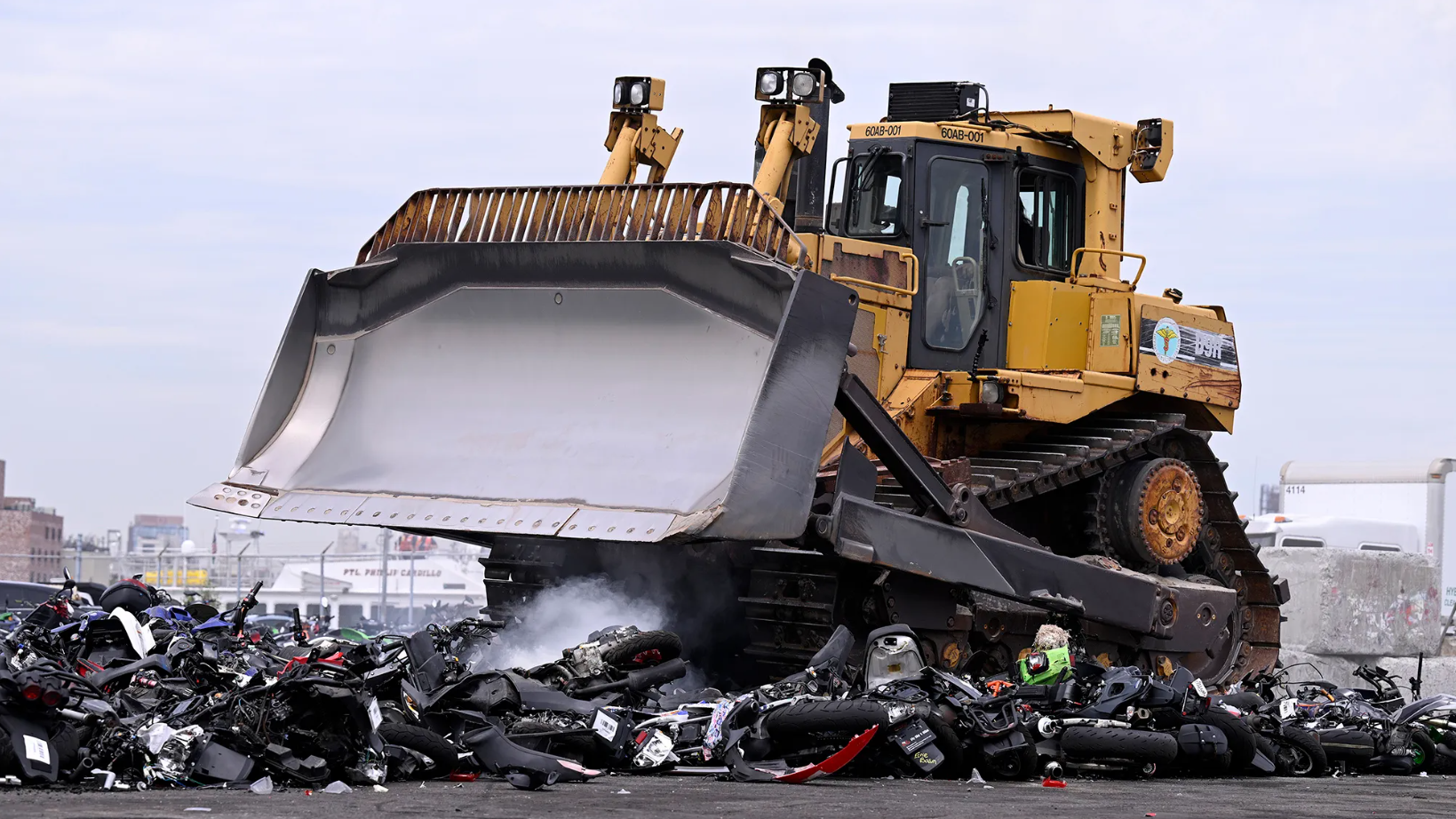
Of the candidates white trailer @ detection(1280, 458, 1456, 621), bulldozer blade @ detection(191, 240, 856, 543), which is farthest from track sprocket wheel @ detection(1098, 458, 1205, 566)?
white trailer @ detection(1280, 458, 1456, 621)

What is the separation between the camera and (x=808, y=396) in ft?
28.8

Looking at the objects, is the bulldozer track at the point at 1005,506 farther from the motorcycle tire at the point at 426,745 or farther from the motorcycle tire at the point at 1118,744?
the motorcycle tire at the point at 426,745

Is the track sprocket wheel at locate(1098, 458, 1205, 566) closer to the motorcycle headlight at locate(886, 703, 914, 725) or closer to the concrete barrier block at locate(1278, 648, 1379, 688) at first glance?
the motorcycle headlight at locate(886, 703, 914, 725)

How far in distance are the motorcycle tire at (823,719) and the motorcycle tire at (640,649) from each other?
989 mm

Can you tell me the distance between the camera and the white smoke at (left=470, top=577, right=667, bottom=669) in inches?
385

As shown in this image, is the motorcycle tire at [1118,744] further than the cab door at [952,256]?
No

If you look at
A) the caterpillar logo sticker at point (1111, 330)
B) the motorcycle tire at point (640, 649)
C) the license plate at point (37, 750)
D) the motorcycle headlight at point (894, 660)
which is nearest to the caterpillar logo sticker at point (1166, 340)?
the caterpillar logo sticker at point (1111, 330)

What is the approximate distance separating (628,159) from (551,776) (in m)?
5.54

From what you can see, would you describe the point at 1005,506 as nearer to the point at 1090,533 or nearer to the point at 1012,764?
the point at 1090,533

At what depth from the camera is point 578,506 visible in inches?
343

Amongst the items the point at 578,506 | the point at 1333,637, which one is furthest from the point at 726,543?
the point at 1333,637

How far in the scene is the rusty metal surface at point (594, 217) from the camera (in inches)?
358

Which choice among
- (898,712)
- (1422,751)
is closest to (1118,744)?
(898,712)

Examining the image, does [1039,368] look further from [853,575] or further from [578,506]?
[578,506]
